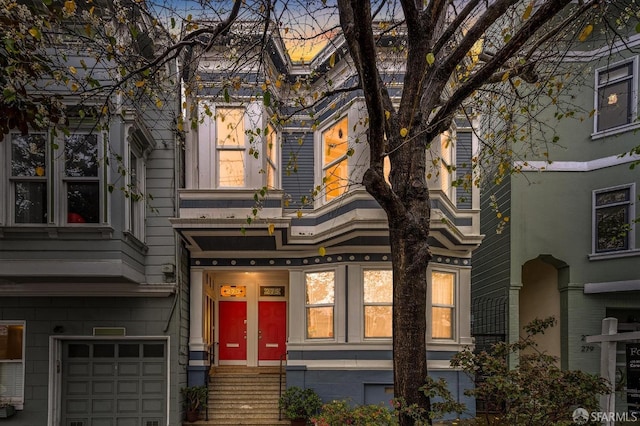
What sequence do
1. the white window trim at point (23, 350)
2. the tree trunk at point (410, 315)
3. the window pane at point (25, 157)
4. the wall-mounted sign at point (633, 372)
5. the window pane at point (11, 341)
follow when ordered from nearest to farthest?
1. the tree trunk at point (410, 315)
2. the wall-mounted sign at point (633, 372)
3. the window pane at point (25, 157)
4. the white window trim at point (23, 350)
5. the window pane at point (11, 341)

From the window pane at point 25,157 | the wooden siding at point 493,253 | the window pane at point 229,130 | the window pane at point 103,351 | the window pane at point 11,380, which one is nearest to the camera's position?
the window pane at point 25,157

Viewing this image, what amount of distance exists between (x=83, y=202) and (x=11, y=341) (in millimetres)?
3704

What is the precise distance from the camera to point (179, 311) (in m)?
9.78

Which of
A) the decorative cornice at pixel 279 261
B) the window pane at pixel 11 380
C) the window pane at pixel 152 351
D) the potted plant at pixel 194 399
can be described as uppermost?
the decorative cornice at pixel 279 261

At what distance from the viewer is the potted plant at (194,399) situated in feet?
32.1

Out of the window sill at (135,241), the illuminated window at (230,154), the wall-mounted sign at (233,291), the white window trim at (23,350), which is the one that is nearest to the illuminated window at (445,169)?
the illuminated window at (230,154)

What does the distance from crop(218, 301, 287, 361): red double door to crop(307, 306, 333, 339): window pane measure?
1939mm

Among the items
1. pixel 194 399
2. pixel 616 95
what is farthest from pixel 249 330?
pixel 616 95

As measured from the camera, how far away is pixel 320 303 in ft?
34.6

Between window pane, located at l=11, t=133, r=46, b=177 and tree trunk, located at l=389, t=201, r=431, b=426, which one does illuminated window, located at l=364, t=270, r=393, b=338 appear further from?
window pane, located at l=11, t=133, r=46, b=177

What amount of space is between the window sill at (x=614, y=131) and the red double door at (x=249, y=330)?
9.09 metres

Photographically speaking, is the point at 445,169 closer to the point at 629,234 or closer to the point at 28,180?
the point at 629,234

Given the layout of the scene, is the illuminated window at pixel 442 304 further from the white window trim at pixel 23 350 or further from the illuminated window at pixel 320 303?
the white window trim at pixel 23 350

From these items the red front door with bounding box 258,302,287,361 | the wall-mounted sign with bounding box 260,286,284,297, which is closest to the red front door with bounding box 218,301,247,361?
the red front door with bounding box 258,302,287,361
